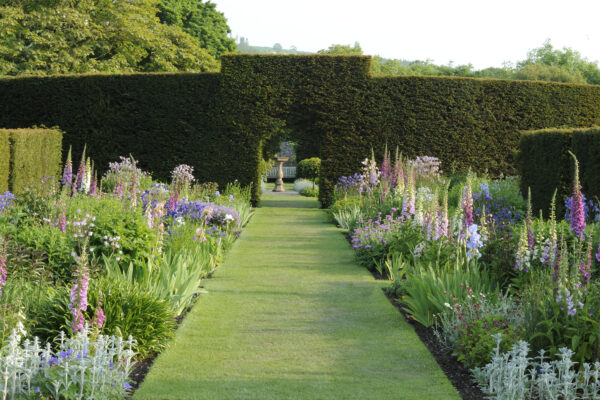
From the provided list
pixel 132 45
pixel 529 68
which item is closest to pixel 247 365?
pixel 132 45

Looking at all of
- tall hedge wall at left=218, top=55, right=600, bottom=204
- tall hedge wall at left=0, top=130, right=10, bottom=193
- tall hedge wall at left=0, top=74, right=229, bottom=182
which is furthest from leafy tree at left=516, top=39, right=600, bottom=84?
tall hedge wall at left=0, top=130, right=10, bottom=193

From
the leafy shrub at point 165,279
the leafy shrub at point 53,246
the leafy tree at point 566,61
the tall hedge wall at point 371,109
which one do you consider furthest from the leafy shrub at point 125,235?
the leafy tree at point 566,61

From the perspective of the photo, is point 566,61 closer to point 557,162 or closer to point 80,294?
point 557,162

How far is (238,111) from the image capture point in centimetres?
1703

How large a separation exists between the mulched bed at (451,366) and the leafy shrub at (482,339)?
0.08 m

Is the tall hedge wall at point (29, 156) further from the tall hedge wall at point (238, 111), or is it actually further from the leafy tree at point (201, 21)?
the leafy tree at point (201, 21)

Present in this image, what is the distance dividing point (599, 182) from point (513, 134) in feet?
26.1

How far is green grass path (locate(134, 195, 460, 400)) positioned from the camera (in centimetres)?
417

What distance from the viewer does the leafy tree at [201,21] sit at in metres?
29.5

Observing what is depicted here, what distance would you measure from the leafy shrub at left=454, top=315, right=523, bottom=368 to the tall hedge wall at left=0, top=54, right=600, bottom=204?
41.2 feet

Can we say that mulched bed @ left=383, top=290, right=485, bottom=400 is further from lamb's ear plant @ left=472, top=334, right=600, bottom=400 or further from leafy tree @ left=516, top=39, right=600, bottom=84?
leafy tree @ left=516, top=39, right=600, bottom=84

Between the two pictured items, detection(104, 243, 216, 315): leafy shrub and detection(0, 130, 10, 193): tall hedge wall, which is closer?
detection(104, 243, 216, 315): leafy shrub

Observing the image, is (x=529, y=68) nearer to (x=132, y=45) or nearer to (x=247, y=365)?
(x=132, y=45)

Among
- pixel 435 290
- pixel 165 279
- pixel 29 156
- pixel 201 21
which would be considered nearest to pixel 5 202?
pixel 165 279
